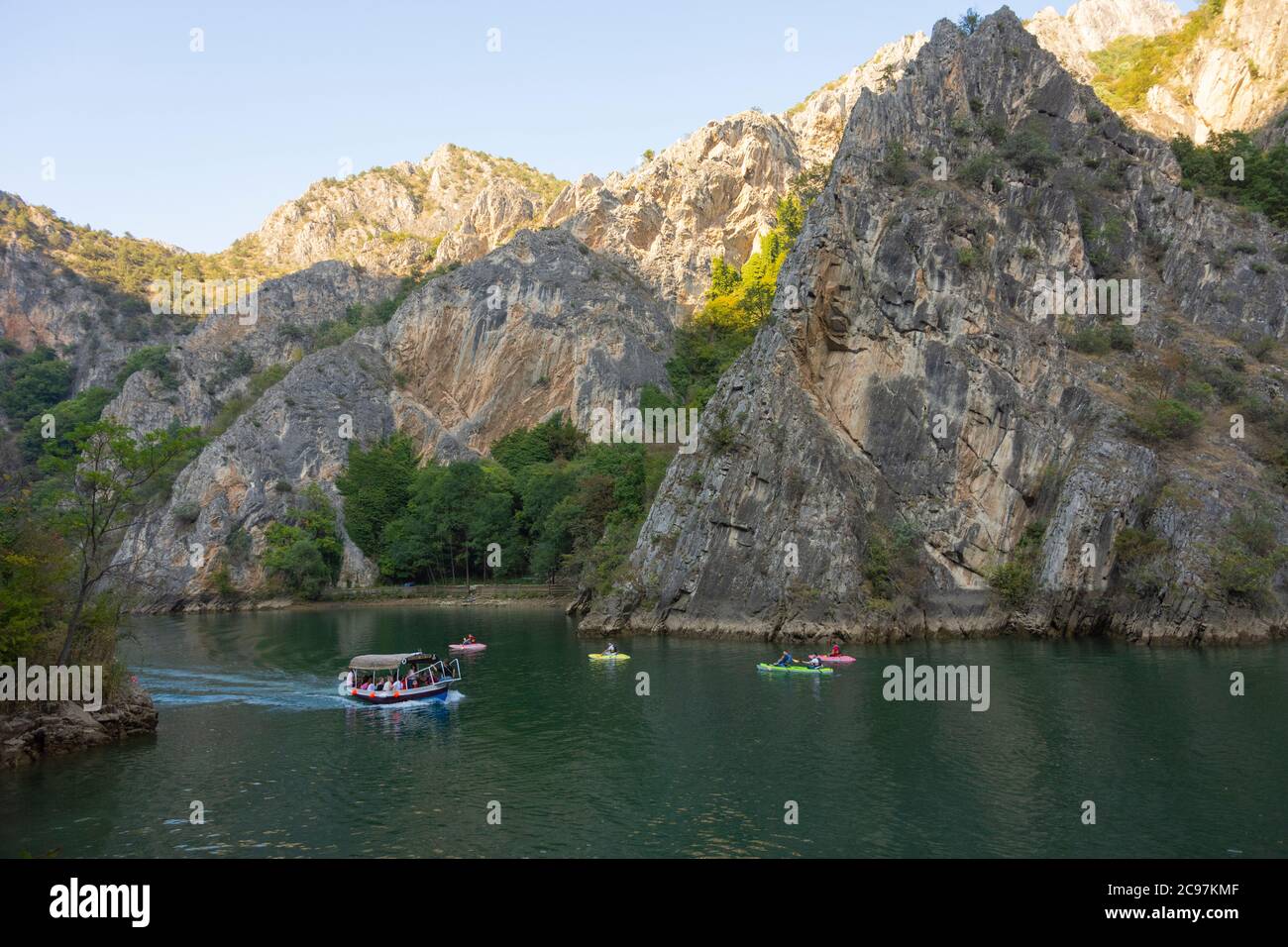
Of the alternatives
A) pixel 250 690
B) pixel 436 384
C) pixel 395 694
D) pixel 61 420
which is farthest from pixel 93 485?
pixel 61 420

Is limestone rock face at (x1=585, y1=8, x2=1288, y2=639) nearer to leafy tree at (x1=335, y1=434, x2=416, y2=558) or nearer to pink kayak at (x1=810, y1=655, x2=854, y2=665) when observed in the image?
pink kayak at (x1=810, y1=655, x2=854, y2=665)

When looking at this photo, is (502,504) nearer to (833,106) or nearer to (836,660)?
(836,660)

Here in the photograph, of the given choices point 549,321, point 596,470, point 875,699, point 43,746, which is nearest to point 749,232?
point 549,321

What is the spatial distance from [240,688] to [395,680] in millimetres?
9205

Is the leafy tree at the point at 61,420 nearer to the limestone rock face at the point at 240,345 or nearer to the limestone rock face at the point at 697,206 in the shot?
the limestone rock face at the point at 240,345

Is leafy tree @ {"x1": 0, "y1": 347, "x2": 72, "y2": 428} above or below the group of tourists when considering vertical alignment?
above

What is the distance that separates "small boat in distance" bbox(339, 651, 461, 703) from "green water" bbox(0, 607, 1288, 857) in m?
0.88

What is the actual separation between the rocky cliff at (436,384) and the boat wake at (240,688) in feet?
172

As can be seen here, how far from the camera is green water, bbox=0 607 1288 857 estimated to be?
21.4 metres

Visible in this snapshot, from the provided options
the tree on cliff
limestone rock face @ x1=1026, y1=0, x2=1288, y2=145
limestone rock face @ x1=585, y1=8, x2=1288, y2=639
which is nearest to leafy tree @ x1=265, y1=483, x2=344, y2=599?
limestone rock face @ x1=585, y1=8, x2=1288, y2=639

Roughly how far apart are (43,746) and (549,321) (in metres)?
91.1

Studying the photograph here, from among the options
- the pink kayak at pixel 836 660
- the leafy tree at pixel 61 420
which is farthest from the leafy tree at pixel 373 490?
the pink kayak at pixel 836 660
